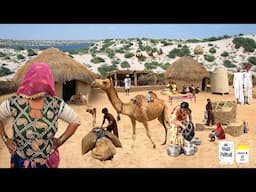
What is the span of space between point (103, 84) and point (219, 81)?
2.24 meters

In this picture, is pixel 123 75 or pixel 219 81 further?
pixel 219 81

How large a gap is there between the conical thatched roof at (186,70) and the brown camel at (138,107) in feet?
2.02

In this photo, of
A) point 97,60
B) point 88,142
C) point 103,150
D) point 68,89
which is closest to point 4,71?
point 68,89

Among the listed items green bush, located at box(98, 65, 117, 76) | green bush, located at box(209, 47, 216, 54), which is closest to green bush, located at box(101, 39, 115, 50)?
green bush, located at box(98, 65, 117, 76)

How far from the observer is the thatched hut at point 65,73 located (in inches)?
324

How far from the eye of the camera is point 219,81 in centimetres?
899

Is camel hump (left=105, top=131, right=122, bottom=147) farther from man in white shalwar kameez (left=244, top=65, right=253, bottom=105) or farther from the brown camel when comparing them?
man in white shalwar kameez (left=244, top=65, right=253, bottom=105)

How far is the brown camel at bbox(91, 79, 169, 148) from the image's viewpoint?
26.6ft

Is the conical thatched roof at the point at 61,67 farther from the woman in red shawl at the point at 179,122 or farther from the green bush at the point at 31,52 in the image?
the woman in red shawl at the point at 179,122

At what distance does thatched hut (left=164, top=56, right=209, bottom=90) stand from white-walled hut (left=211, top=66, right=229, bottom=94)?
0.17 metres

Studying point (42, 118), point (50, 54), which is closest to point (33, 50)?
point (50, 54)

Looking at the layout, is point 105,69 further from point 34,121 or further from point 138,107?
point 34,121

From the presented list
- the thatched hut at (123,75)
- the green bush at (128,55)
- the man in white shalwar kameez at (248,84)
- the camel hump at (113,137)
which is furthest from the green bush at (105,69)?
the man in white shalwar kameez at (248,84)

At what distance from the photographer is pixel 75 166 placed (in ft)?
25.7
